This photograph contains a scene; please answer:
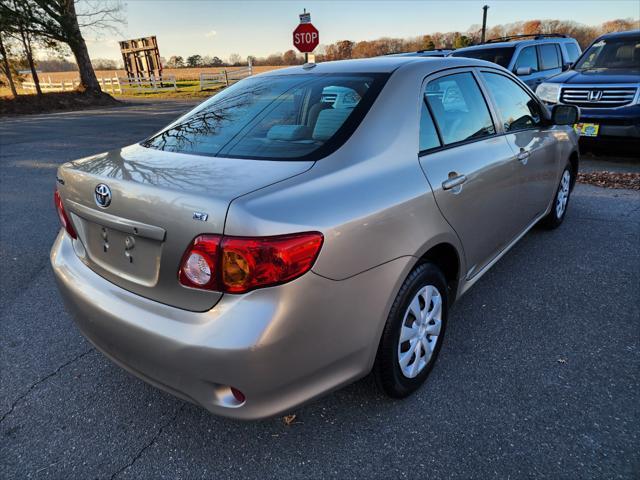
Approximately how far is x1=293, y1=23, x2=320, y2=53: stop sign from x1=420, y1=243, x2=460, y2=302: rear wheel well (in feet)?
41.4

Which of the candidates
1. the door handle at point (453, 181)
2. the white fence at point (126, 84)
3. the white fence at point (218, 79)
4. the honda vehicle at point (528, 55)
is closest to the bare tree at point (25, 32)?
the white fence at point (126, 84)

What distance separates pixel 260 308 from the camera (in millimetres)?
1588

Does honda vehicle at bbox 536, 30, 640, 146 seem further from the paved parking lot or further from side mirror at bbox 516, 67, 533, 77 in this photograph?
the paved parking lot

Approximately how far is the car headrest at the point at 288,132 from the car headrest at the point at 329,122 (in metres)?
0.06

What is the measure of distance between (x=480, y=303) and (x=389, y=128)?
5.51ft

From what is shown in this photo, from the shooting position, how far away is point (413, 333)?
2242mm

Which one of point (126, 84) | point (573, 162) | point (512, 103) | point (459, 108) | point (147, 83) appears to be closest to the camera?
point (459, 108)

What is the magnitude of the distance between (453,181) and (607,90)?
21.2 feet

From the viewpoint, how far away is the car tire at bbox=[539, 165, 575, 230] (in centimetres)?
436

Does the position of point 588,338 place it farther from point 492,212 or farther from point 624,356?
point 492,212

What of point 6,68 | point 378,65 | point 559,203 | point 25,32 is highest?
point 25,32

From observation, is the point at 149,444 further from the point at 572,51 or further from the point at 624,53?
the point at 572,51

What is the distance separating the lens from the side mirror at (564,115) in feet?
12.6

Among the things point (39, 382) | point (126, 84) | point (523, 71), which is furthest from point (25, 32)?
point (39, 382)
